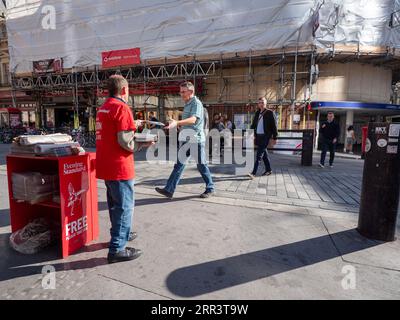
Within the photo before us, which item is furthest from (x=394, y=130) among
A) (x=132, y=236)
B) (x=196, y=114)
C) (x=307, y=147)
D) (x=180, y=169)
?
(x=307, y=147)

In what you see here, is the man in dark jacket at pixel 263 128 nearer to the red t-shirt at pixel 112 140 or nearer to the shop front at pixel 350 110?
the red t-shirt at pixel 112 140

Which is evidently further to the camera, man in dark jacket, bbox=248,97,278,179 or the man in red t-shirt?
man in dark jacket, bbox=248,97,278,179

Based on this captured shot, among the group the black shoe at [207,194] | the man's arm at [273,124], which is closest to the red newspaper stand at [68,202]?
the black shoe at [207,194]

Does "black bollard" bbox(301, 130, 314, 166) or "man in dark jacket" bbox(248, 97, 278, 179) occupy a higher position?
"man in dark jacket" bbox(248, 97, 278, 179)

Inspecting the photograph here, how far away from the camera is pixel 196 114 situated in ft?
14.1

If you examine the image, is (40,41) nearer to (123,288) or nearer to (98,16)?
(98,16)

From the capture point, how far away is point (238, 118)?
15.1 m

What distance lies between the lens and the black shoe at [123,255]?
8.66 feet

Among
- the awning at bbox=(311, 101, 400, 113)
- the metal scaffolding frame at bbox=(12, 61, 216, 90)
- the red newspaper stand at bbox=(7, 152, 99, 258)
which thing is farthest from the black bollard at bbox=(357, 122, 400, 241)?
the metal scaffolding frame at bbox=(12, 61, 216, 90)

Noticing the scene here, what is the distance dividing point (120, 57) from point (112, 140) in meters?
14.9

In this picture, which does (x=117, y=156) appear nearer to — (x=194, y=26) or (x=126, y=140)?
(x=126, y=140)

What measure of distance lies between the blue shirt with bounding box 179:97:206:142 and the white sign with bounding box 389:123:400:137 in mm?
2626

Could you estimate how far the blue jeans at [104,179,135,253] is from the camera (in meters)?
2.58

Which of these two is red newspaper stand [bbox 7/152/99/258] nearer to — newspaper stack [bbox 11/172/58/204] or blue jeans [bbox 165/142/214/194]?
newspaper stack [bbox 11/172/58/204]
